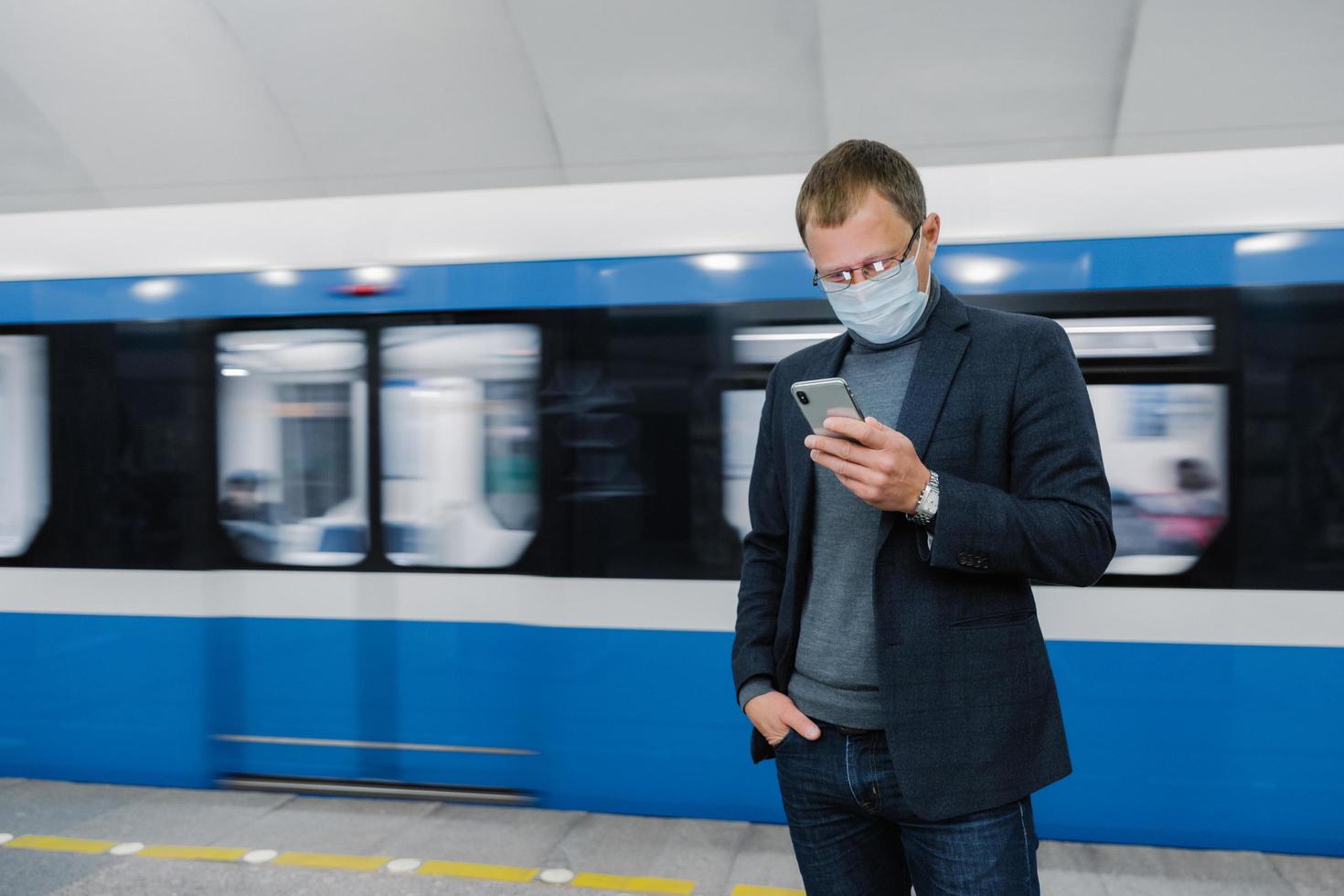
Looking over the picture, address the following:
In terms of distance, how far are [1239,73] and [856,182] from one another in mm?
10453

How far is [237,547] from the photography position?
15.3 ft

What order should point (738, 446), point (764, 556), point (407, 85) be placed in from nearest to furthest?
point (764, 556) → point (738, 446) → point (407, 85)

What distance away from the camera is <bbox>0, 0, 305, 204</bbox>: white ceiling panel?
1221cm

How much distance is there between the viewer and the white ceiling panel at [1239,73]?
9742 millimetres

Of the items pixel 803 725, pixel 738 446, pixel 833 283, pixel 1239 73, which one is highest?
pixel 1239 73

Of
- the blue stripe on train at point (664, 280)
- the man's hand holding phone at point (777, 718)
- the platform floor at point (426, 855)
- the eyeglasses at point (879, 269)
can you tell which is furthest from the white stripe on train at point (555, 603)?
the eyeglasses at point (879, 269)

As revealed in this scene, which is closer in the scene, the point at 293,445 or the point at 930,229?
the point at 930,229

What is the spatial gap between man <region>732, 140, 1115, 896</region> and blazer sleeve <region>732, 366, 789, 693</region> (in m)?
0.14

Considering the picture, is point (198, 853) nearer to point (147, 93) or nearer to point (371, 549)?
point (371, 549)

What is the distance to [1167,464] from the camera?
379 cm

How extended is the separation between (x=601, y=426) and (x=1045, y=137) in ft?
26.9

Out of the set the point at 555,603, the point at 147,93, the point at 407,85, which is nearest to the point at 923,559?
the point at 555,603

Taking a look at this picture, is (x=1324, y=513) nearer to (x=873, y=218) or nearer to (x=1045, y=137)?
(x=873, y=218)

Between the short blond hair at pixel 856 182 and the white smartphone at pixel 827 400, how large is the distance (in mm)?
281
